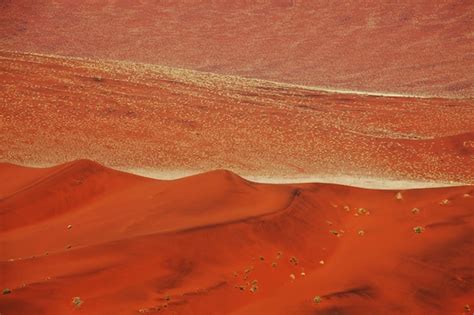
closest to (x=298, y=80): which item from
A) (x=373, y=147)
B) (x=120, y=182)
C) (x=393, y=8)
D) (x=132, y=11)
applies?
(x=393, y=8)

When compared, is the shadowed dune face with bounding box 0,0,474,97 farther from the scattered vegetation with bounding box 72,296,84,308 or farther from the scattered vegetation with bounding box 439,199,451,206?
the scattered vegetation with bounding box 72,296,84,308

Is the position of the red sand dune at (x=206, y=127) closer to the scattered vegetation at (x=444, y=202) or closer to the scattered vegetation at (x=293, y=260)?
the scattered vegetation at (x=444, y=202)

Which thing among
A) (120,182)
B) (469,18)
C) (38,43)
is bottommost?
(38,43)

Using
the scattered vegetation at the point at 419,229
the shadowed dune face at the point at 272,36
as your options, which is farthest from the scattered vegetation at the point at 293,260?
the shadowed dune face at the point at 272,36

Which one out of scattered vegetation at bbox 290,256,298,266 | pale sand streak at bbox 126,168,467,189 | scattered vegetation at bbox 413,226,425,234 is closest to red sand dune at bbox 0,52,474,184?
pale sand streak at bbox 126,168,467,189

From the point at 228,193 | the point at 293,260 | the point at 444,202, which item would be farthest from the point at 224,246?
the point at 444,202

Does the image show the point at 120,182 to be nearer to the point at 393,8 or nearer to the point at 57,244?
the point at 57,244
